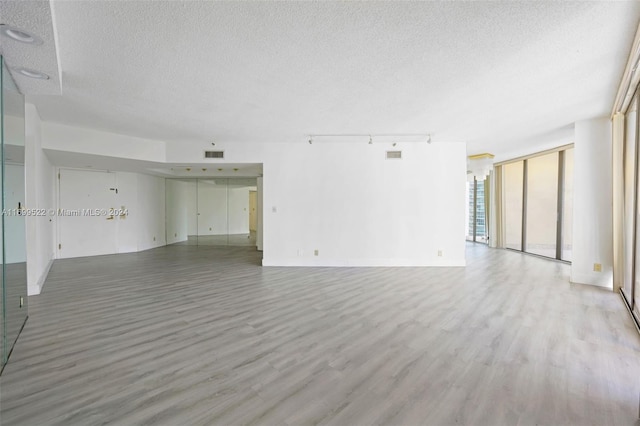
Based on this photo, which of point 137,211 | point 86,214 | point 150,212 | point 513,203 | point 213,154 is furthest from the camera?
point 150,212

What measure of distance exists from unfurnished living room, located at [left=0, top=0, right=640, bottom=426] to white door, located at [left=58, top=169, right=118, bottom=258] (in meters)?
0.08

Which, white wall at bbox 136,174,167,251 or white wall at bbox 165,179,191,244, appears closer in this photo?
white wall at bbox 136,174,167,251

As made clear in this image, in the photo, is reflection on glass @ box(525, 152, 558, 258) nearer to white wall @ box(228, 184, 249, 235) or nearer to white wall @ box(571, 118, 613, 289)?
white wall @ box(571, 118, 613, 289)

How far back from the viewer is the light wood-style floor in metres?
1.81

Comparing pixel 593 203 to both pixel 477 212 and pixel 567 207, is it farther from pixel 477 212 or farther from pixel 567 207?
pixel 477 212

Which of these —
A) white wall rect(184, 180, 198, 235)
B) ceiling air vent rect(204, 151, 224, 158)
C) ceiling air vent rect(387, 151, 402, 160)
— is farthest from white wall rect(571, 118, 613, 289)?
white wall rect(184, 180, 198, 235)

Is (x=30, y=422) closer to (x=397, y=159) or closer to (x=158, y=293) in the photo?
(x=158, y=293)

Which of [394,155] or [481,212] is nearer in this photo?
[394,155]

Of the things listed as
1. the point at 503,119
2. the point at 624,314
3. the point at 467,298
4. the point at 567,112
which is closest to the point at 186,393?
the point at 467,298

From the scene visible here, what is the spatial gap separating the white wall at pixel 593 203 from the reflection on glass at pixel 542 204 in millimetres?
2603

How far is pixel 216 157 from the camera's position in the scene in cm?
632

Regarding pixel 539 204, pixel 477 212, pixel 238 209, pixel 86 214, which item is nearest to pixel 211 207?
pixel 238 209

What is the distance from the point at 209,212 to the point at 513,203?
1021 cm

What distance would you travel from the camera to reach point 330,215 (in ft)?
20.8
